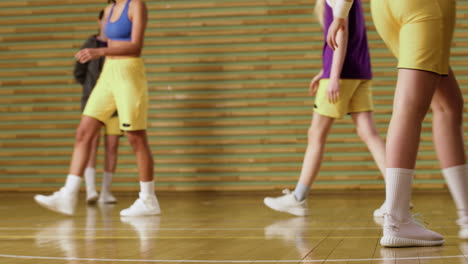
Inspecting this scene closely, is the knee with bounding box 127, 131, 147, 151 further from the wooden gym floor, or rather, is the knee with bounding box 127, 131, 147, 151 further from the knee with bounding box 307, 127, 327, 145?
the knee with bounding box 307, 127, 327, 145

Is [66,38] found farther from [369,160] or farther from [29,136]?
[369,160]

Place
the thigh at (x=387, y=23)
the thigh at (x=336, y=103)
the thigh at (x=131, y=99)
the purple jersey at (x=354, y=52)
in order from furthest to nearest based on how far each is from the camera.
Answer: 1. the thigh at (x=131, y=99)
2. the purple jersey at (x=354, y=52)
3. the thigh at (x=336, y=103)
4. the thigh at (x=387, y=23)

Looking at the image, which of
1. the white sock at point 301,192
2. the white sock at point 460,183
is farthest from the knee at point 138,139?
the white sock at point 460,183

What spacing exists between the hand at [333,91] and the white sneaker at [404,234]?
4.66 feet

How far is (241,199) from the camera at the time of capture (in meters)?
6.36

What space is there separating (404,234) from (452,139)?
543 millimetres

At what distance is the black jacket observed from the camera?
6.25 meters

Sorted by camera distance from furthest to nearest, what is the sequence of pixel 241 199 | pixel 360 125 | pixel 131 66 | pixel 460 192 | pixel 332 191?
pixel 332 191, pixel 241 199, pixel 131 66, pixel 360 125, pixel 460 192

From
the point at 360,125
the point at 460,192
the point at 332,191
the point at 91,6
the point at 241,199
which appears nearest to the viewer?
the point at 460,192

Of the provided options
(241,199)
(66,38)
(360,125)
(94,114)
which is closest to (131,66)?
(94,114)

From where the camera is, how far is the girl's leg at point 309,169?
4.29m

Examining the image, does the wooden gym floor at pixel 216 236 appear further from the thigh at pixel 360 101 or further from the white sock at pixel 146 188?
the thigh at pixel 360 101

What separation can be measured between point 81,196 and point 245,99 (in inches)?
74.2

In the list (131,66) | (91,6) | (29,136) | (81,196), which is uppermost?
(91,6)
